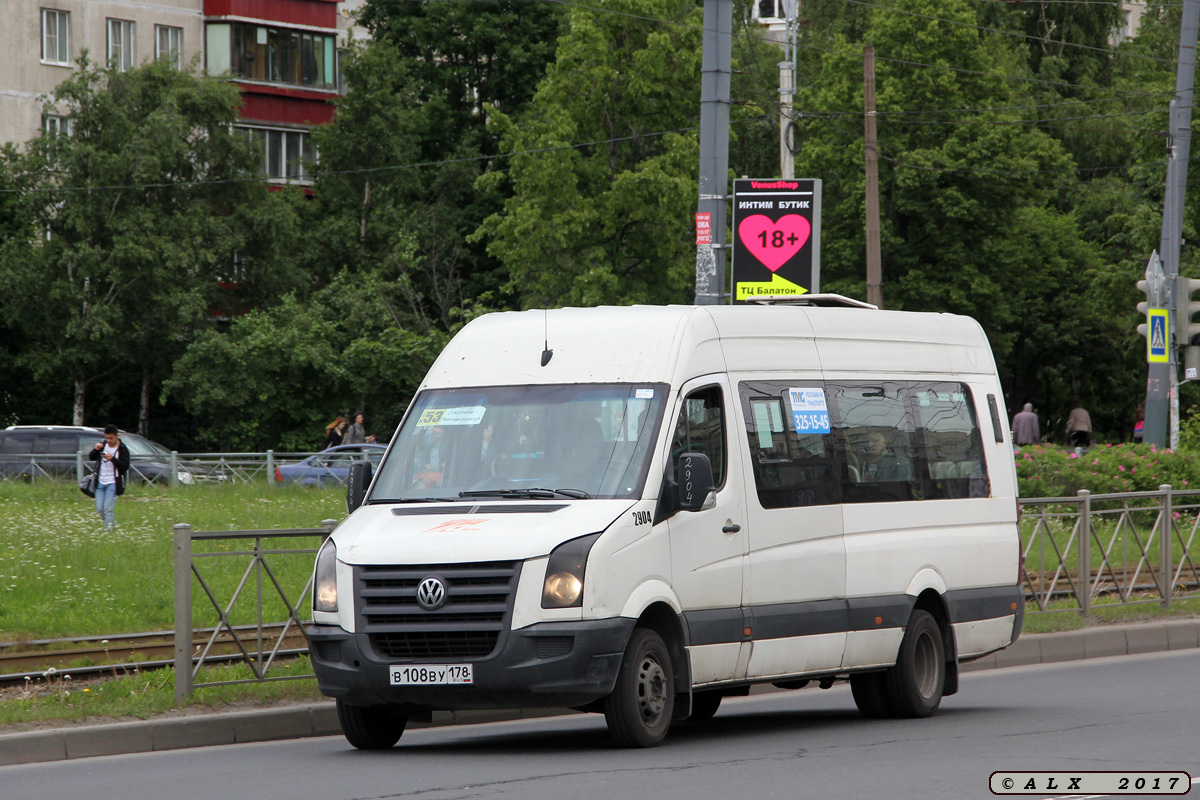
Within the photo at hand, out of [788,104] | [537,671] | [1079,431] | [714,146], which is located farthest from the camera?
[1079,431]

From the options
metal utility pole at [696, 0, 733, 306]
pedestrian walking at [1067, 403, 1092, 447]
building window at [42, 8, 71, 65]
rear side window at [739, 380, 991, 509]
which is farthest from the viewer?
building window at [42, 8, 71, 65]

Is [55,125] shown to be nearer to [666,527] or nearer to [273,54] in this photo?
[273,54]

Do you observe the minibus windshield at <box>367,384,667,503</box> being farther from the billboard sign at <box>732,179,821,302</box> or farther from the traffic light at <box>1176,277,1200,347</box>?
the traffic light at <box>1176,277,1200,347</box>

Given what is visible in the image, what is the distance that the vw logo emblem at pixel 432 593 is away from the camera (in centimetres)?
901

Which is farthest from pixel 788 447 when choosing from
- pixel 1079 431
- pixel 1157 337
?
pixel 1079 431

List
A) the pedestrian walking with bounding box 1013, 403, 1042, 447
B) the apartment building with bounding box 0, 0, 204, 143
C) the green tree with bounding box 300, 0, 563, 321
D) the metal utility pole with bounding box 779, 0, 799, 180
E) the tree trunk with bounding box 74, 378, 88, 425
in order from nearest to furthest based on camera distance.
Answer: the metal utility pole with bounding box 779, 0, 799, 180 → the pedestrian walking with bounding box 1013, 403, 1042, 447 → the tree trunk with bounding box 74, 378, 88, 425 → the apartment building with bounding box 0, 0, 204, 143 → the green tree with bounding box 300, 0, 563, 321

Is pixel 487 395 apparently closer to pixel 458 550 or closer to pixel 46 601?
pixel 458 550

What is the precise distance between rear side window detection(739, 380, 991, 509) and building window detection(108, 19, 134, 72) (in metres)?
46.1

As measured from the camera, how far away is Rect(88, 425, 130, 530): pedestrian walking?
24344 millimetres

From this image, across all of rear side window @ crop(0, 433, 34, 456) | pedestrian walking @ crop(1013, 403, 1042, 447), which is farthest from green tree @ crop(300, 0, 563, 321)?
pedestrian walking @ crop(1013, 403, 1042, 447)

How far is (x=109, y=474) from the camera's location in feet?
80.3

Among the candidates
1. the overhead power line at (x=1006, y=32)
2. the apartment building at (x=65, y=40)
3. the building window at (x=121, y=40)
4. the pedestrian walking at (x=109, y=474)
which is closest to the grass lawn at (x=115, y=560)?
the pedestrian walking at (x=109, y=474)

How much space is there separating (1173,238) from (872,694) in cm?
1578

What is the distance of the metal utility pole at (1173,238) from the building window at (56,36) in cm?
3680
